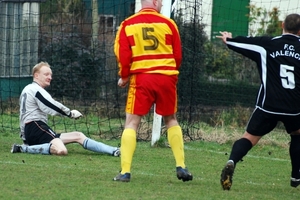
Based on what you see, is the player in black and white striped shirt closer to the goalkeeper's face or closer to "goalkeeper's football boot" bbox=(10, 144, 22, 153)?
the goalkeeper's face

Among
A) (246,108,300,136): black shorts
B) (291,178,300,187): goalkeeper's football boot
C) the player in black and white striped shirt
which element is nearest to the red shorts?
the player in black and white striped shirt

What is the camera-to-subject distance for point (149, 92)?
7.63 metres

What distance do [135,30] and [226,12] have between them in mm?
15739

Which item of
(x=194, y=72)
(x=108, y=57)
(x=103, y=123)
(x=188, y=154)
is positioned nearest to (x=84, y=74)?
(x=108, y=57)

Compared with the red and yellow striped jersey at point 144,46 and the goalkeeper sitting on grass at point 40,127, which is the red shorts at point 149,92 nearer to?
the red and yellow striped jersey at point 144,46

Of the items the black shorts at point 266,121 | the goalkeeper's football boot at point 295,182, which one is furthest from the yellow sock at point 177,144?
the goalkeeper's football boot at point 295,182

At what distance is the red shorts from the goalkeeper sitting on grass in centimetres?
225

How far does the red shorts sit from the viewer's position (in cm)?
761

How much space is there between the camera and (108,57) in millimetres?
15438

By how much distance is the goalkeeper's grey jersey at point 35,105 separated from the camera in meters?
9.70

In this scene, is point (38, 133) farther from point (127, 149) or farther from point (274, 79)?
point (274, 79)

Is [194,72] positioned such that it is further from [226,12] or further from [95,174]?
[226,12]

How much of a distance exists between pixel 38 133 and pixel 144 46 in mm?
2724

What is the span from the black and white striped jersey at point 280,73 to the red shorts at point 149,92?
0.87 meters
